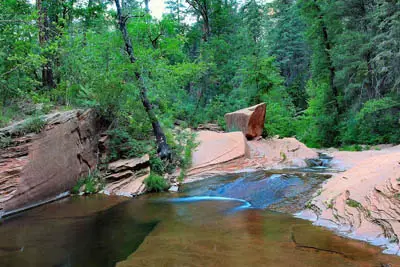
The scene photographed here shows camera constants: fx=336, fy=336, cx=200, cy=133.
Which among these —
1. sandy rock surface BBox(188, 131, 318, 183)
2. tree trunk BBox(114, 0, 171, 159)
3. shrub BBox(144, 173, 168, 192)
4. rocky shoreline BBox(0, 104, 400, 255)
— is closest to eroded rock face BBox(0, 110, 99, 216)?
rocky shoreline BBox(0, 104, 400, 255)

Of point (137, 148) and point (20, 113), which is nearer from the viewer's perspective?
point (20, 113)

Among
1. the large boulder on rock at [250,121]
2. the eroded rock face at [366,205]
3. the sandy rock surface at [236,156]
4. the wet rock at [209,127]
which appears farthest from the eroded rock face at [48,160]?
the wet rock at [209,127]

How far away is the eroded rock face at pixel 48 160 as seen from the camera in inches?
357

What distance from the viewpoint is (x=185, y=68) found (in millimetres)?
13727

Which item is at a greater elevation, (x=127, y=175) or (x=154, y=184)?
(x=127, y=175)

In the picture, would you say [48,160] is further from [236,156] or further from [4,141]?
[236,156]

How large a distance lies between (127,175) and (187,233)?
228 inches

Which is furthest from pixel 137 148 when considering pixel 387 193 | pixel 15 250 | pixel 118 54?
pixel 387 193

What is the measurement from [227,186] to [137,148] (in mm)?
3796

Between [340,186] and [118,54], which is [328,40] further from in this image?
[340,186]

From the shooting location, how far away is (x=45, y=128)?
10.1 metres

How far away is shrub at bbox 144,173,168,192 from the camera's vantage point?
10.8 m

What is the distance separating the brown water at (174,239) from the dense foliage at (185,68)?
409 centimetres

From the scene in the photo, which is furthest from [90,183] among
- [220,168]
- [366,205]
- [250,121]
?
[366,205]
